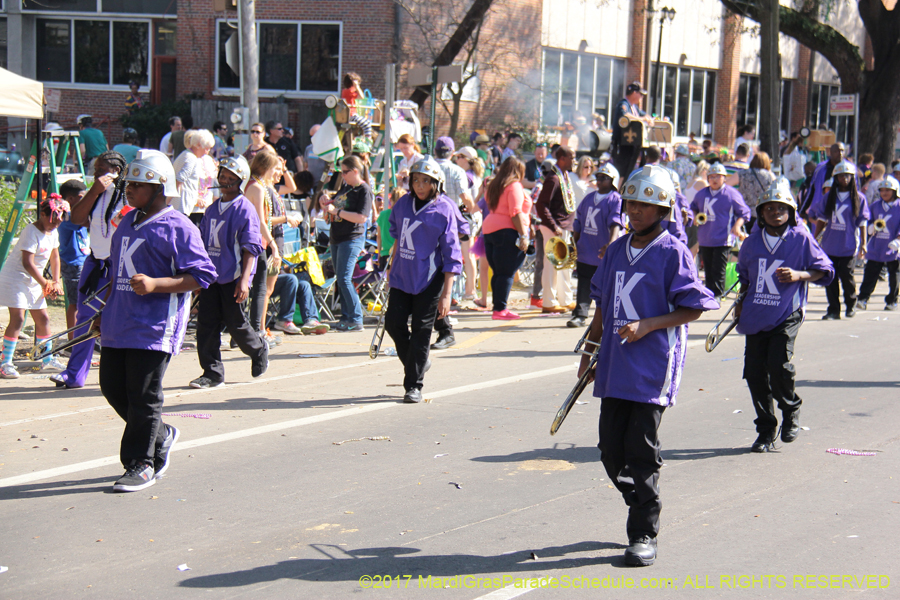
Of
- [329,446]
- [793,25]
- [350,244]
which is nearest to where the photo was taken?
[329,446]

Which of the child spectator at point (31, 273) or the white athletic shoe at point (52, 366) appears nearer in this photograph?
the child spectator at point (31, 273)

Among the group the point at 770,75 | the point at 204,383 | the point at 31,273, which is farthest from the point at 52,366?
the point at 770,75

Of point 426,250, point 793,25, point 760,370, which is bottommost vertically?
point 760,370

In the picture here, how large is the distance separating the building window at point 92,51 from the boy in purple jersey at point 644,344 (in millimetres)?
23864

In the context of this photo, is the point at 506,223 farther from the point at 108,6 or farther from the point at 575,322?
the point at 108,6

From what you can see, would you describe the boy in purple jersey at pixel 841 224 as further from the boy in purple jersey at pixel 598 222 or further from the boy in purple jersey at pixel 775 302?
the boy in purple jersey at pixel 775 302

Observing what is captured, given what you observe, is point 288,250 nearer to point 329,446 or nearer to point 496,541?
point 329,446

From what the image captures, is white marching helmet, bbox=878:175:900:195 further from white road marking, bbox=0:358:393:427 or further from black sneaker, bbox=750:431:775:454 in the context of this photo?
black sneaker, bbox=750:431:775:454

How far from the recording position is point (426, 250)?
7.70m

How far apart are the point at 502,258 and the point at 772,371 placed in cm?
569

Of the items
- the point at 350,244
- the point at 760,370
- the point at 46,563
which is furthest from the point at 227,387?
the point at 760,370

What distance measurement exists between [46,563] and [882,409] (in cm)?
644

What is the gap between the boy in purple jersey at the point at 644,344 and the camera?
4.45m

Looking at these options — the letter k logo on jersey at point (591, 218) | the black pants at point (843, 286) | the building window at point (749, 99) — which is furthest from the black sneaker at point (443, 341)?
the building window at point (749, 99)
